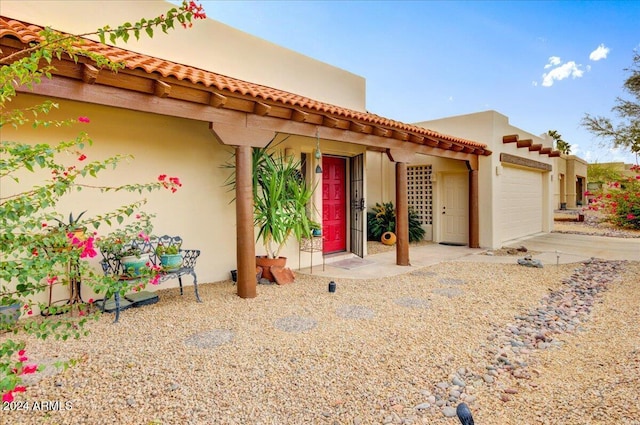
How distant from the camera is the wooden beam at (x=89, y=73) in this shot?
11.3 feet

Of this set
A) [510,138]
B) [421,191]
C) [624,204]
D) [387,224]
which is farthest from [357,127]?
[624,204]

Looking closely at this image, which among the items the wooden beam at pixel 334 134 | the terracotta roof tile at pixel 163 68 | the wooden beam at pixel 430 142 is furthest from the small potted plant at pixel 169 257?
the wooden beam at pixel 430 142

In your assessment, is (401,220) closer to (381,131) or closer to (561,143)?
(381,131)

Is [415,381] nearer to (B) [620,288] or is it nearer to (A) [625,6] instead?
(B) [620,288]

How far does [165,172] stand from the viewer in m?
5.48

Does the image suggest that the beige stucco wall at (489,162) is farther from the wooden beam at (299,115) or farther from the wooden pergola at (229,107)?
the wooden beam at (299,115)

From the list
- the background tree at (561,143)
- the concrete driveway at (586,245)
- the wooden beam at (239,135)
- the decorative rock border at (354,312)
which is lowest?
the decorative rock border at (354,312)

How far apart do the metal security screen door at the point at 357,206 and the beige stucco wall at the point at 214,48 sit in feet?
6.38

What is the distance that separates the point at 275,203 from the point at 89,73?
3.15 m

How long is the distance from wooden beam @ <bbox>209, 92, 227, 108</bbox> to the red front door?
3.90 m

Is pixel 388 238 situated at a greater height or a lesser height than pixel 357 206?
lesser

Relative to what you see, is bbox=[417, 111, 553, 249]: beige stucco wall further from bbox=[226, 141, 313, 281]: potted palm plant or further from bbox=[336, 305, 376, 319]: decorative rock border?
bbox=[336, 305, 376, 319]: decorative rock border

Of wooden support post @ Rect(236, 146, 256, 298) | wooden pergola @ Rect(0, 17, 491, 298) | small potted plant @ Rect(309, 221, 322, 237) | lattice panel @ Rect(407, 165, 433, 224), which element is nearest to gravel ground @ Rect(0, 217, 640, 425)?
wooden support post @ Rect(236, 146, 256, 298)

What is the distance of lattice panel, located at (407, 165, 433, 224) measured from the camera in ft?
37.9
